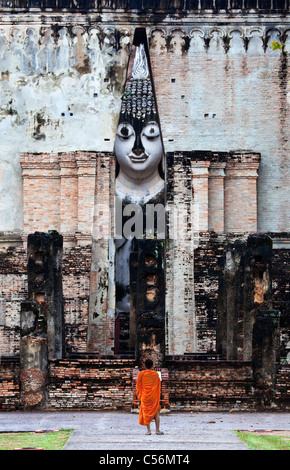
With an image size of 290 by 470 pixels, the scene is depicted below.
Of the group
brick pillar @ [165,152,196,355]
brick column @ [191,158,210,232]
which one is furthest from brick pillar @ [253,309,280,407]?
brick column @ [191,158,210,232]

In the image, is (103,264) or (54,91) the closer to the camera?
(103,264)

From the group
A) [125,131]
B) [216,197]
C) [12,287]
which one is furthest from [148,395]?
[125,131]

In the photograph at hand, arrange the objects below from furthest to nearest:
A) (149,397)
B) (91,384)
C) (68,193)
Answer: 1. (68,193)
2. (91,384)
3. (149,397)

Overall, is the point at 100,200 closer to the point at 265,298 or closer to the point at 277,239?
the point at 277,239

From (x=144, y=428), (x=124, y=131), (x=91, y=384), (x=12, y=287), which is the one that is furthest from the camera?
(x=124, y=131)

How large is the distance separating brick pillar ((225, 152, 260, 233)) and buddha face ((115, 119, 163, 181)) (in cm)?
170

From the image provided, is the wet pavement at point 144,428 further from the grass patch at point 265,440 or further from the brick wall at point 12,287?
the brick wall at point 12,287

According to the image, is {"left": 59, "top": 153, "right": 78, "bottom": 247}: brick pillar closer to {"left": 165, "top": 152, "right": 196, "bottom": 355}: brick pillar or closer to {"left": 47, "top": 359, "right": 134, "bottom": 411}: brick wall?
{"left": 165, "top": 152, "right": 196, "bottom": 355}: brick pillar

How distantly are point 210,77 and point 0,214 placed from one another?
5662 millimetres

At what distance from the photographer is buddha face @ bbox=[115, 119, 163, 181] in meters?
23.4

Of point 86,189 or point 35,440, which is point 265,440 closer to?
point 35,440

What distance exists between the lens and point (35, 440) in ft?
36.6

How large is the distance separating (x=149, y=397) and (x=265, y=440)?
5.12 feet

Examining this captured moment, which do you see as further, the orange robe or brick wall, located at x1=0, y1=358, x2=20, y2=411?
brick wall, located at x1=0, y1=358, x2=20, y2=411
